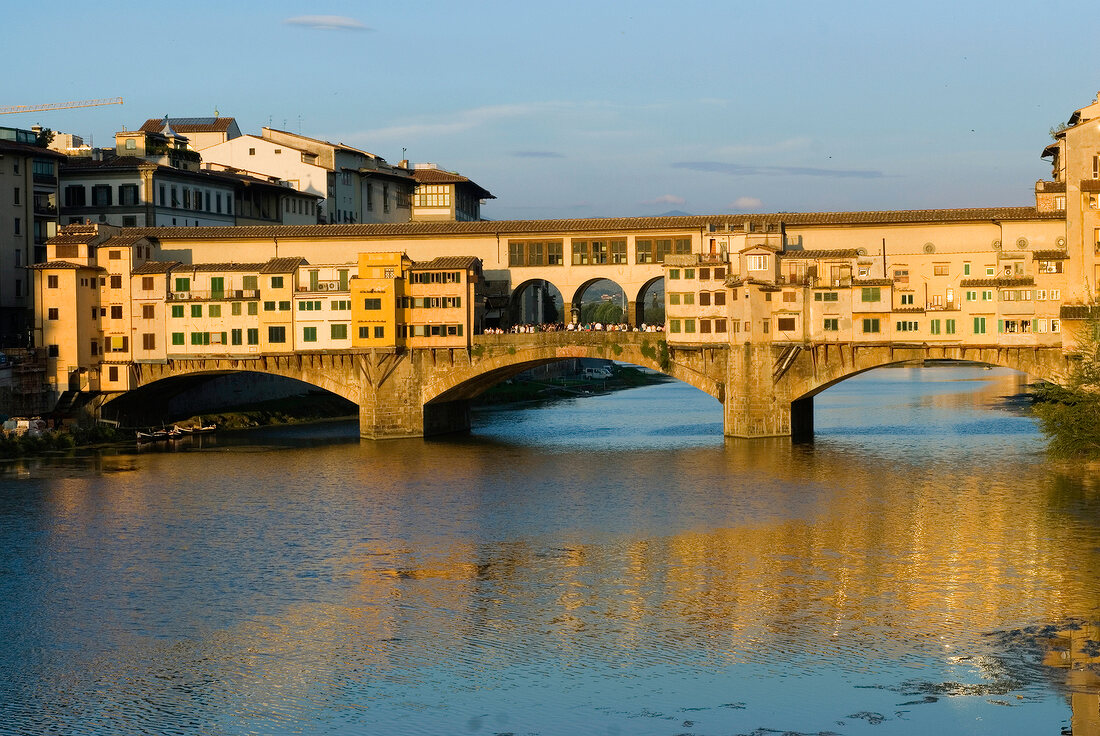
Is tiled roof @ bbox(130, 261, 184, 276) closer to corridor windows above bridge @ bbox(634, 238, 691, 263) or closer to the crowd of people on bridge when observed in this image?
the crowd of people on bridge

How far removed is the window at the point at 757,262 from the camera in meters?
77.4

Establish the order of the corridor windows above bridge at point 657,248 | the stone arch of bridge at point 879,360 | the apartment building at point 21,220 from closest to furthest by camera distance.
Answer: the stone arch of bridge at point 879,360 < the corridor windows above bridge at point 657,248 < the apartment building at point 21,220

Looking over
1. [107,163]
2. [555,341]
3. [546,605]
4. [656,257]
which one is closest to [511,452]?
[555,341]

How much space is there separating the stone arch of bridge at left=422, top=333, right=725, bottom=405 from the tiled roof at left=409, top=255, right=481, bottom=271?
5.49 metres

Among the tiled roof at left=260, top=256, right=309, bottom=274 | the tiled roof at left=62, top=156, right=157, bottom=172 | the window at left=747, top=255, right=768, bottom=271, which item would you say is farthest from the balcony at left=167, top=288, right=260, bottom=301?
the window at left=747, top=255, right=768, bottom=271

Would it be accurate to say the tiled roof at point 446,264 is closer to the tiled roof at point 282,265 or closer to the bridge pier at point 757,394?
the tiled roof at point 282,265

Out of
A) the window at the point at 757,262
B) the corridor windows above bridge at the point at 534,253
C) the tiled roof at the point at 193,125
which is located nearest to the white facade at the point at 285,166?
the tiled roof at the point at 193,125

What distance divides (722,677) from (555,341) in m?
48.2

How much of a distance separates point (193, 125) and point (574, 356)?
196 feet

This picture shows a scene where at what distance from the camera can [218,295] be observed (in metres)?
83.7

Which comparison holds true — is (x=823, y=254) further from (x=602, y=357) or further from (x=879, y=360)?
(x=602, y=357)

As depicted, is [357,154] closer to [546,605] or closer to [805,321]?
[805,321]

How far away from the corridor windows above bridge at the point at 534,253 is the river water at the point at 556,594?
636 inches

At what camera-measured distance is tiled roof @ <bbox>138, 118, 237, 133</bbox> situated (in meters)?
123
